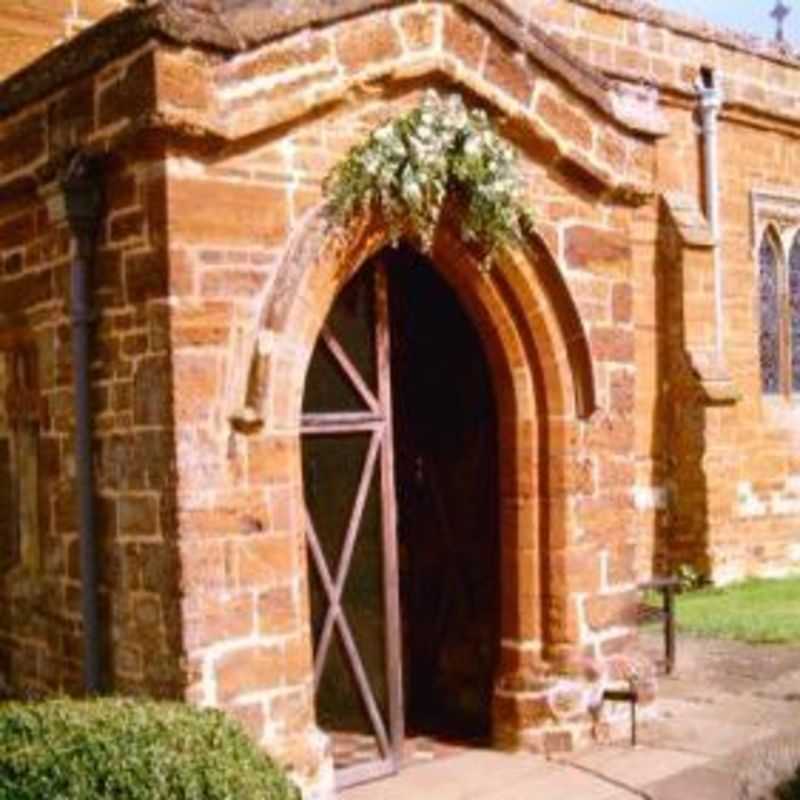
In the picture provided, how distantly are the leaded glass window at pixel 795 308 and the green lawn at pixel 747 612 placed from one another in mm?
3103

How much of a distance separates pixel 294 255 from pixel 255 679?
210 centimetres

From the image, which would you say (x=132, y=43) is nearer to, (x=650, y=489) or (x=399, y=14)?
(x=399, y=14)

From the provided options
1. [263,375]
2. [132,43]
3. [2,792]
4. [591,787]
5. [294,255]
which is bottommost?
[591,787]

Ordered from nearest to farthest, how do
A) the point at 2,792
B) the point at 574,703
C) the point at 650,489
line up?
the point at 2,792
the point at 574,703
the point at 650,489

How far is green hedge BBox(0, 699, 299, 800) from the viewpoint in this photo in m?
4.54

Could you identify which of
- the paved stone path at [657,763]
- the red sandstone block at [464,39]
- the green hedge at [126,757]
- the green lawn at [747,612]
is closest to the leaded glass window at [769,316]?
the green lawn at [747,612]

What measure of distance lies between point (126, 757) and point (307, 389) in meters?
2.84

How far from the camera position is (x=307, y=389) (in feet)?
23.1

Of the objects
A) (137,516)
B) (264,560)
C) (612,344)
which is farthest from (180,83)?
(612,344)

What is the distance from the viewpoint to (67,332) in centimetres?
670

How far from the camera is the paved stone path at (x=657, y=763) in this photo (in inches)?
259

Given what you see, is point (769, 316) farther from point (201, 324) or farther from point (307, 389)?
point (201, 324)

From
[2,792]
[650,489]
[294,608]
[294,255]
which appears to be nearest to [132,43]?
[294,255]

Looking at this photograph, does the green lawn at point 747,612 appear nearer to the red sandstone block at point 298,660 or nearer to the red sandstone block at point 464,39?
the red sandstone block at point 298,660
